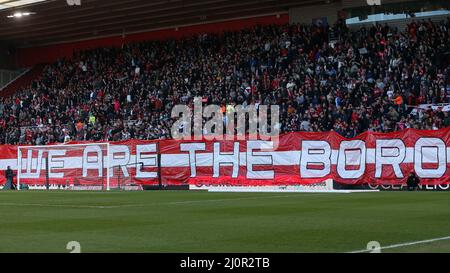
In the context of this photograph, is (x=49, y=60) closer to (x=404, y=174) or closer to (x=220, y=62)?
(x=220, y=62)

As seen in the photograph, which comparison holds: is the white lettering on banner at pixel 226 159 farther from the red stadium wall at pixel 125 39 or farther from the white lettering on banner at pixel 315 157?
the red stadium wall at pixel 125 39

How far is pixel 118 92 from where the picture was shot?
44.5 metres

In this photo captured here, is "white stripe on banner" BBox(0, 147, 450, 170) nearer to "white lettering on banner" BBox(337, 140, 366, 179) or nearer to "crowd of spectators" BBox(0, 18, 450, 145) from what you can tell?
"white lettering on banner" BBox(337, 140, 366, 179)

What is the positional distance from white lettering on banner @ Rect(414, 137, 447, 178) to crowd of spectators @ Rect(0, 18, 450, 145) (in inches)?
86.6

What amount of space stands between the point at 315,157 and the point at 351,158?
1511mm

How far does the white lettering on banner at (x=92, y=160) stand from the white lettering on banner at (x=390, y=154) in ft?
41.7

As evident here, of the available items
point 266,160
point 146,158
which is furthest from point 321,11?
point 146,158

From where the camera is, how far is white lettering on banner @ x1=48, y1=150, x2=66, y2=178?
3544 centimetres

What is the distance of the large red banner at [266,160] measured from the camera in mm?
26969

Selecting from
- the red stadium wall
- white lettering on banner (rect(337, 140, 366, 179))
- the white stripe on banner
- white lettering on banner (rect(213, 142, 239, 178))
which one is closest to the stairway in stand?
the red stadium wall

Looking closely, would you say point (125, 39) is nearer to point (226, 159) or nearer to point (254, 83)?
point (254, 83)

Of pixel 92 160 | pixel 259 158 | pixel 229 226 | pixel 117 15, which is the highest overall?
pixel 117 15

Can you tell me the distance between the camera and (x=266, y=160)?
3011 centimetres
